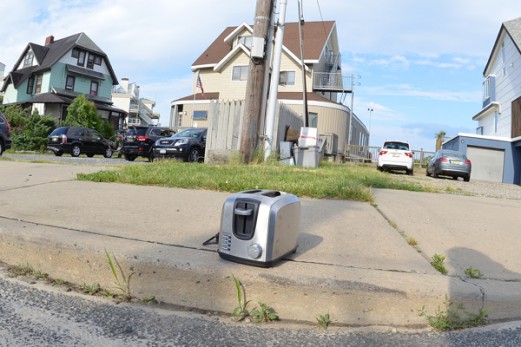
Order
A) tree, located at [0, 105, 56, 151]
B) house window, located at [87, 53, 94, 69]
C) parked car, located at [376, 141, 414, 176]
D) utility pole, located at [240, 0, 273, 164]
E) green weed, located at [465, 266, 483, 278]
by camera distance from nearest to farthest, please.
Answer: green weed, located at [465, 266, 483, 278]
utility pole, located at [240, 0, 273, 164]
parked car, located at [376, 141, 414, 176]
tree, located at [0, 105, 56, 151]
house window, located at [87, 53, 94, 69]

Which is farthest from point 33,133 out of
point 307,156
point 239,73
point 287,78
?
point 307,156

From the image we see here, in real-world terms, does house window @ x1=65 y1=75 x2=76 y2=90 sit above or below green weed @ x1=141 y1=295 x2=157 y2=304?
above

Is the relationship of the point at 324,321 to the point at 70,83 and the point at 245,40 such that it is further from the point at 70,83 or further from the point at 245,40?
the point at 70,83

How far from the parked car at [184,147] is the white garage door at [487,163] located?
18930mm

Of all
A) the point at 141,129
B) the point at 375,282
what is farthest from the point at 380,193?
the point at 141,129

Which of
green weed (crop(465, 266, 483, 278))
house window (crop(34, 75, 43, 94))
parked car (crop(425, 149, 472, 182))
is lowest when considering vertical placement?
green weed (crop(465, 266, 483, 278))

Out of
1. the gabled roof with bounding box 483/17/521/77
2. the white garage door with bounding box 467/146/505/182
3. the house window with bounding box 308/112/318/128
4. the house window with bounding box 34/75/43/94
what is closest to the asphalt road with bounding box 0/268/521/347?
the house window with bounding box 308/112/318/128

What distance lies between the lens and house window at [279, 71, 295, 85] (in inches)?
1158

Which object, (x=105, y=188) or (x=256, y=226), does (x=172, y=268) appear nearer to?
(x=256, y=226)

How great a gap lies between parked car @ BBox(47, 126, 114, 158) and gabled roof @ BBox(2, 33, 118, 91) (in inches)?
949

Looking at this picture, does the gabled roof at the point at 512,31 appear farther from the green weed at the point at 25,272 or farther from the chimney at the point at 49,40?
the chimney at the point at 49,40

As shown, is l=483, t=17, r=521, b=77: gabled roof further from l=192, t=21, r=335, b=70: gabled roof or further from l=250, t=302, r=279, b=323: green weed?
l=250, t=302, r=279, b=323: green weed

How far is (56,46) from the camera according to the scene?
43688 mm

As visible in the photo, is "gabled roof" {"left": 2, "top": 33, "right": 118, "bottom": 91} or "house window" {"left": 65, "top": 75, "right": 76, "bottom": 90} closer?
"gabled roof" {"left": 2, "top": 33, "right": 118, "bottom": 91}
